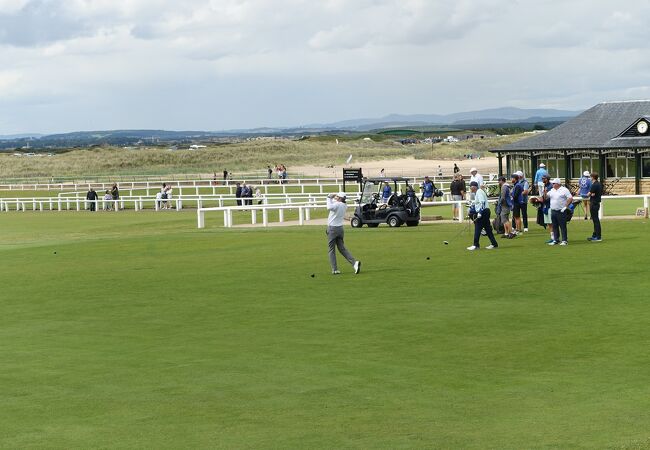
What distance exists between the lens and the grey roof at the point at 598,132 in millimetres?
55625

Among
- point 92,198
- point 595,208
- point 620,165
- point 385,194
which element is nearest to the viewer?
point 595,208

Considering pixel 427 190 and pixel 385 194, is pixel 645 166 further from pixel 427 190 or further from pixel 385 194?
pixel 385 194

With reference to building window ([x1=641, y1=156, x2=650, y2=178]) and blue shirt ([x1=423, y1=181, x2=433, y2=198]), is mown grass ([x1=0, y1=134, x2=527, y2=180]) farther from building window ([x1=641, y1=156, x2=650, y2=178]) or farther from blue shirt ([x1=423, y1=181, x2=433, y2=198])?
blue shirt ([x1=423, y1=181, x2=433, y2=198])

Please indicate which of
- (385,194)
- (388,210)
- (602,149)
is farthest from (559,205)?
(602,149)

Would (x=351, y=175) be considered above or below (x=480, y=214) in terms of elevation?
above

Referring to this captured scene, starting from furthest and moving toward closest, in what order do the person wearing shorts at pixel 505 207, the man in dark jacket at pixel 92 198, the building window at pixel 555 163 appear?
the man in dark jacket at pixel 92 198 < the building window at pixel 555 163 < the person wearing shorts at pixel 505 207

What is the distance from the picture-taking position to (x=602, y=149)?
55688mm

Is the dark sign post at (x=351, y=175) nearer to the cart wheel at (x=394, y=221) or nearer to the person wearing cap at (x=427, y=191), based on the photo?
the person wearing cap at (x=427, y=191)

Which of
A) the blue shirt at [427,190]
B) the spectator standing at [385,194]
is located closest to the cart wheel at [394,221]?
the spectator standing at [385,194]

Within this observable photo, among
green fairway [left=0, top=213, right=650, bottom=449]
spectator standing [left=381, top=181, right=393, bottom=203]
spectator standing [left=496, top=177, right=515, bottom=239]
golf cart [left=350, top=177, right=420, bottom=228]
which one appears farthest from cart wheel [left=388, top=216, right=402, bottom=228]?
green fairway [left=0, top=213, right=650, bottom=449]

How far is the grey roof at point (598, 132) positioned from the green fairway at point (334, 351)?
2983 cm

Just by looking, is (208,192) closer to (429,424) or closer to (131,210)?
(131,210)

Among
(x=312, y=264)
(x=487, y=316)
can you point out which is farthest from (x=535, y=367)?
(x=312, y=264)

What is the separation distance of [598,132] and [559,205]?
33.4m
